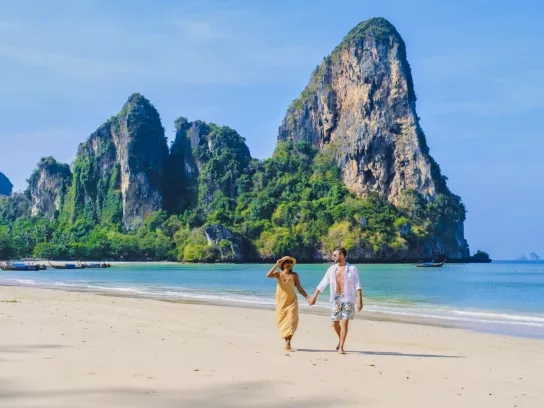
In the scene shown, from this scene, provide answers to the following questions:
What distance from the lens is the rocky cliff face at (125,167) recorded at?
434 ft

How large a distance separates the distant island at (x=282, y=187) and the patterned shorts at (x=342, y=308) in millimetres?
94853

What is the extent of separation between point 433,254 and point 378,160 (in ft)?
69.8

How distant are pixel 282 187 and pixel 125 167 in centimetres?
3493

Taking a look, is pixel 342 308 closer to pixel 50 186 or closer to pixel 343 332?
pixel 343 332

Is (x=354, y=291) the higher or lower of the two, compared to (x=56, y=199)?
lower

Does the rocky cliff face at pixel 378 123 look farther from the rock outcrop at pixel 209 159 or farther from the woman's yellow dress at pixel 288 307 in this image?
the woman's yellow dress at pixel 288 307

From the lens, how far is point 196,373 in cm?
753

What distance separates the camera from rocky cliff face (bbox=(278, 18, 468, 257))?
12188 centimetres

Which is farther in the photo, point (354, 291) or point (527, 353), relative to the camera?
point (527, 353)

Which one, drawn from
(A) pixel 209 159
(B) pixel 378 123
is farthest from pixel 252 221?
(B) pixel 378 123

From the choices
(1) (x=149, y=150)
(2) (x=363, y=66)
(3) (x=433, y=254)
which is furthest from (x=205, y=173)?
(3) (x=433, y=254)

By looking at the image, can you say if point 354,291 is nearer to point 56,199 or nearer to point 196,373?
point 196,373

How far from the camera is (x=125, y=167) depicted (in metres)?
134

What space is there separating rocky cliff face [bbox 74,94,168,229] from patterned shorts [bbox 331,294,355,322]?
126 m
